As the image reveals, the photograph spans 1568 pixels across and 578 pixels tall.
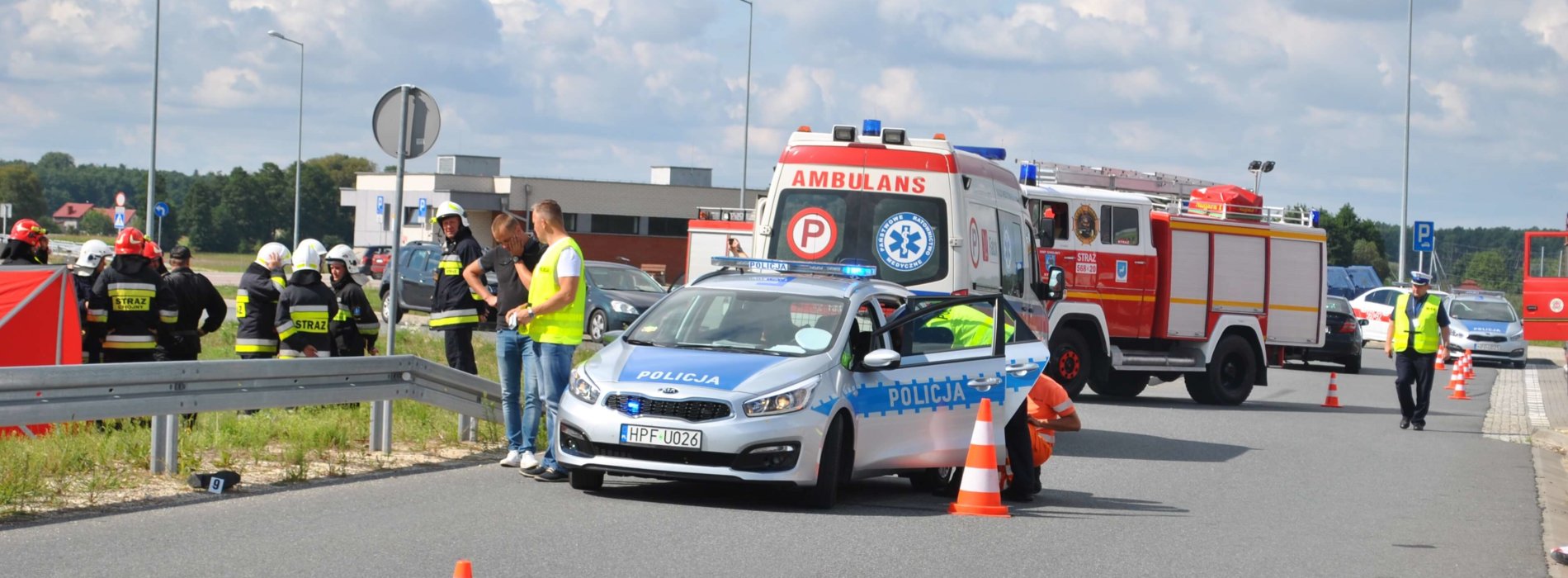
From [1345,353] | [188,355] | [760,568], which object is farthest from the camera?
[1345,353]

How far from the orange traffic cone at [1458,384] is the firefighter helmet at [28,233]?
20.0 meters

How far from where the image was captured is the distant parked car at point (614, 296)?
27.8m

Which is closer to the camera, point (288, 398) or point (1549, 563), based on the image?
point (1549, 563)

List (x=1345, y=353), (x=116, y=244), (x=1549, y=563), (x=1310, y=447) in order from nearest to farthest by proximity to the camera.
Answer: (x=1549, y=563) → (x=116, y=244) → (x=1310, y=447) → (x=1345, y=353)

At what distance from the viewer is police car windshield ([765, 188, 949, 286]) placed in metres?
14.3

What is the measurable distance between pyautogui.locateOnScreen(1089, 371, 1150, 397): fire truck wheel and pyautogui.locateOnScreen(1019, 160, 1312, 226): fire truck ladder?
217cm

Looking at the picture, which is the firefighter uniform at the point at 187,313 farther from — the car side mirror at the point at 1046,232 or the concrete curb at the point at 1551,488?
the car side mirror at the point at 1046,232

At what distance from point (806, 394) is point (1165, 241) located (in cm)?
1172

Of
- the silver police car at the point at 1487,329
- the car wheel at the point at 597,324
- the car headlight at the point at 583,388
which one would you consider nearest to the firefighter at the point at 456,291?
the car headlight at the point at 583,388

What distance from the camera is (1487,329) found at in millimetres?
34531

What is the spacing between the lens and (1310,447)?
1599 centimetres

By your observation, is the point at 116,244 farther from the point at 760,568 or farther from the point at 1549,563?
the point at 1549,563


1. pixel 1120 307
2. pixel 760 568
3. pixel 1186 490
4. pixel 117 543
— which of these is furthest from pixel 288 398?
pixel 1120 307

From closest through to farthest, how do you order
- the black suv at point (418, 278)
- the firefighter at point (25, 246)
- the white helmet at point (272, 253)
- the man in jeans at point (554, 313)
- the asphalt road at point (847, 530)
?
the asphalt road at point (847, 530) → the man in jeans at point (554, 313) → the firefighter at point (25, 246) → the white helmet at point (272, 253) → the black suv at point (418, 278)
